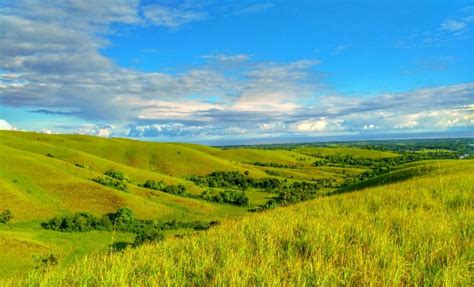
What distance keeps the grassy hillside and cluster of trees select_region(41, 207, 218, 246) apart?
69466 millimetres

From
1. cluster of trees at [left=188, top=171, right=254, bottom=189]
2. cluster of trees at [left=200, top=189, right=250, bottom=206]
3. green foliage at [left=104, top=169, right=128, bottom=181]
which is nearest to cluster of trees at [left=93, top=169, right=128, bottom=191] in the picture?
A: green foliage at [left=104, top=169, right=128, bottom=181]

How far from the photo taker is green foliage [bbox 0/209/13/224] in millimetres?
73769

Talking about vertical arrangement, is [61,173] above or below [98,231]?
above

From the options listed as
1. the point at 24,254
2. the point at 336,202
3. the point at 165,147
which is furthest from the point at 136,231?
the point at 165,147

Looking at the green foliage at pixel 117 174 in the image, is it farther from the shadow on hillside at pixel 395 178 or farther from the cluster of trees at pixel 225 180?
the shadow on hillside at pixel 395 178

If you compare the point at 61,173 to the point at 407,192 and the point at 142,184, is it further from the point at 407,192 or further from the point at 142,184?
the point at 407,192

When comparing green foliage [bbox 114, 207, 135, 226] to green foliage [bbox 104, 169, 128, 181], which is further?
green foliage [bbox 104, 169, 128, 181]

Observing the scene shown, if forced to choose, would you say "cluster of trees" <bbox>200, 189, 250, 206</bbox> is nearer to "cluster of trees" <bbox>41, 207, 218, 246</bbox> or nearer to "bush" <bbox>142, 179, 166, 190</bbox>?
"bush" <bbox>142, 179, 166, 190</bbox>

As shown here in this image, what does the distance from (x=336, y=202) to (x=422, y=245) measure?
5.97 m

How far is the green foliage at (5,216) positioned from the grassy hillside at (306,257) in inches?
3210

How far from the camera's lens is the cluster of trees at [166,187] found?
113m

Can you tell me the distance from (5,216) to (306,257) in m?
86.3

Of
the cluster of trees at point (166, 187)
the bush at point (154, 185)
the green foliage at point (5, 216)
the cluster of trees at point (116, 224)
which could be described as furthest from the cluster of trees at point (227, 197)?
the green foliage at point (5, 216)

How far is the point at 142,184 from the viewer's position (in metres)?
118
